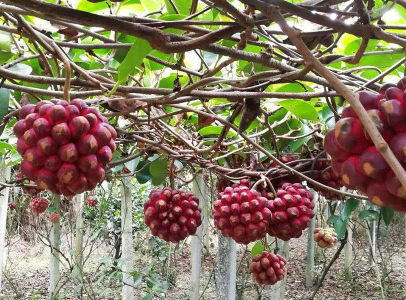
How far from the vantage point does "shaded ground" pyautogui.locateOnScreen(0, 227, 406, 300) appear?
427 centimetres

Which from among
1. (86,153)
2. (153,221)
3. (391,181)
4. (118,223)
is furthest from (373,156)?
(118,223)

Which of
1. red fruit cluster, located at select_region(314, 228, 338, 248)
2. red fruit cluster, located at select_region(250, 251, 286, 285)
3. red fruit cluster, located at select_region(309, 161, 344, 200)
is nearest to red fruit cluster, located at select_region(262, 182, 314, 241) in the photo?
red fruit cluster, located at select_region(309, 161, 344, 200)

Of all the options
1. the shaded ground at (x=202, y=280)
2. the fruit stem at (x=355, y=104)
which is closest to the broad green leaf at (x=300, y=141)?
the fruit stem at (x=355, y=104)

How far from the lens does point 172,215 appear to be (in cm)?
112

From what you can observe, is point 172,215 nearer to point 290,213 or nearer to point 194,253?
point 290,213

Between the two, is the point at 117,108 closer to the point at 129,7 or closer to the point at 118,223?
the point at 129,7

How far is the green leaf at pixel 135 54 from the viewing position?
0.52 meters

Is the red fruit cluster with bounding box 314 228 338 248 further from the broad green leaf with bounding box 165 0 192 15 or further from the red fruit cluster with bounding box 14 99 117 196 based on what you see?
the red fruit cluster with bounding box 14 99 117 196

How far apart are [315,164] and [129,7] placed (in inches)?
26.2

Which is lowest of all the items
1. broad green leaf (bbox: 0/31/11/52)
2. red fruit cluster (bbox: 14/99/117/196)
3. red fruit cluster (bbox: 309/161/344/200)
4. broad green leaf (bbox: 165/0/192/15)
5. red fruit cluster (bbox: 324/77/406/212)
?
red fruit cluster (bbox: 324/77/406/212)

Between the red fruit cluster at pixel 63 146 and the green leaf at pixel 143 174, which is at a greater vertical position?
the green leaf at pixel 143 174

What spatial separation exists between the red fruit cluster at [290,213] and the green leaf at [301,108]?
186 mm

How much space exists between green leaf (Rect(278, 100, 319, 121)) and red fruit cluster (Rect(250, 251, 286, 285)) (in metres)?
0.58

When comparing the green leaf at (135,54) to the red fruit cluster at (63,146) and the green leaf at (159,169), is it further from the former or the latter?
the green leaf at (159,169)
